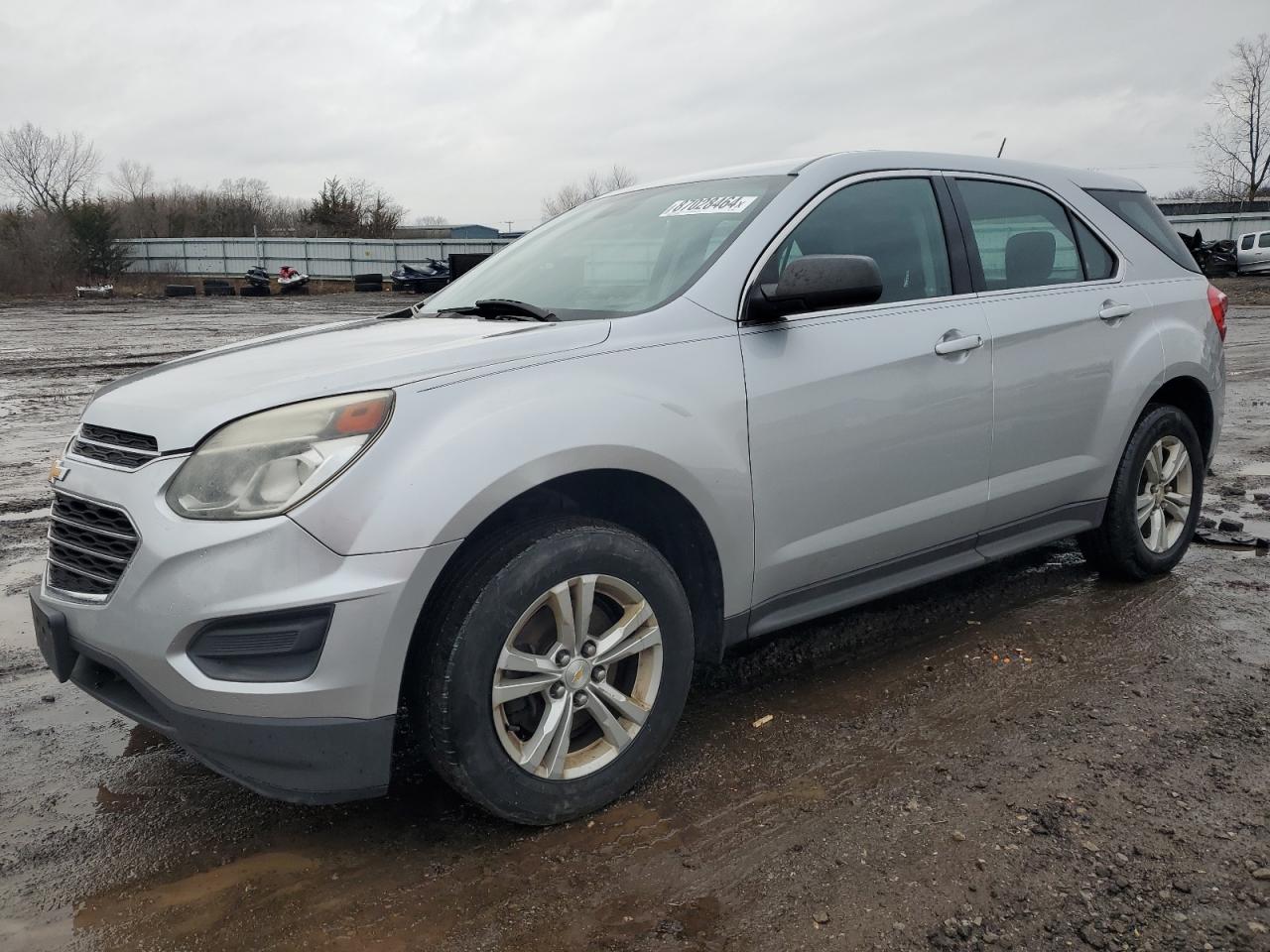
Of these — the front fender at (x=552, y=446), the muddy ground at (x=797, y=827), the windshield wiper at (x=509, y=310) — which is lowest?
the muddy ground at (x=797, y=827)

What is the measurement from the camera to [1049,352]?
12.4ft

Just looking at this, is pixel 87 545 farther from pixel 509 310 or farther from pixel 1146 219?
pixel 1146 219

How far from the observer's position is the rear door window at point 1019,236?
3.79m

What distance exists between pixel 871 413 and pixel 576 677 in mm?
1262

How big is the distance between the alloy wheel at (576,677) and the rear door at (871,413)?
47cm

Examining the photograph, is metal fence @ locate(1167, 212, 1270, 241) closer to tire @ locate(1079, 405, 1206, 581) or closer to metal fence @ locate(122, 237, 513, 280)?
metal fence @ locate(122, 237, 513, 280)

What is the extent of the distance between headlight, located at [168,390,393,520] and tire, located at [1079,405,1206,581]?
10.5 ft

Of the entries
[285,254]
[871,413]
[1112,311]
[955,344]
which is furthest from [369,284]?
[871,413]

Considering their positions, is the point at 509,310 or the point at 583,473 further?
the point at 509,310

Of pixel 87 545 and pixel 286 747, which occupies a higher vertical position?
pixel 87 545

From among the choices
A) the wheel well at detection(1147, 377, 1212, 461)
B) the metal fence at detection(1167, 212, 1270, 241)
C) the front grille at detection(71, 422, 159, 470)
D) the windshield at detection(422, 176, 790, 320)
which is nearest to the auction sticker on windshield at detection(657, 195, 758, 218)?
the windshield at detection(422, 176, 790, 320)

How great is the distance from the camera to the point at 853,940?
2.20 m

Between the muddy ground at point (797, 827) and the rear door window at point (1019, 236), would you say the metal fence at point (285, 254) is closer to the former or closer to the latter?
the rear door window at point (1019, 236)

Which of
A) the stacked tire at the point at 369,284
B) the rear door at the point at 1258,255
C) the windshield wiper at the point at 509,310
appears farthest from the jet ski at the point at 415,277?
the windshield wiper at the point at 509,310
